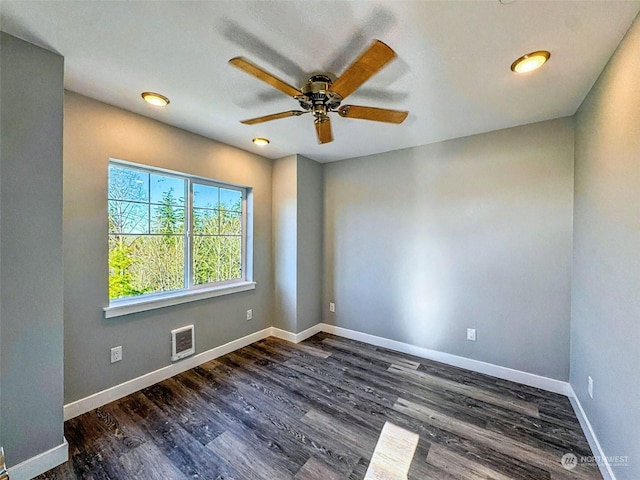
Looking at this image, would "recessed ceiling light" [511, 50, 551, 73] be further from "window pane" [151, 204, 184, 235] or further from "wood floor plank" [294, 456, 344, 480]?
"window pane" [151, 204, 184, 235]

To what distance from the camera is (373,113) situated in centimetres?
180

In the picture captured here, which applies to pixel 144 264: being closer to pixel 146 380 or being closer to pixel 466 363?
pixel 146 380

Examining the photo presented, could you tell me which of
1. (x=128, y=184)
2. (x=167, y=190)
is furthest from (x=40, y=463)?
(x=167, y=190)

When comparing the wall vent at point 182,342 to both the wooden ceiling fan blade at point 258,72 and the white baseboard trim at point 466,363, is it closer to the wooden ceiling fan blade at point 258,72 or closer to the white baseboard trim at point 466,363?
the white baseboard trim at point 466,363

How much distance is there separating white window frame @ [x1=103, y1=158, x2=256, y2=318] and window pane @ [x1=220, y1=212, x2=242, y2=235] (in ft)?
0.20

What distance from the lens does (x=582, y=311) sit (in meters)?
2.00

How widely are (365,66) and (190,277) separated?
2549 millimetres

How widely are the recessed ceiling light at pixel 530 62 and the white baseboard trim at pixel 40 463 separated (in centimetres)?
354

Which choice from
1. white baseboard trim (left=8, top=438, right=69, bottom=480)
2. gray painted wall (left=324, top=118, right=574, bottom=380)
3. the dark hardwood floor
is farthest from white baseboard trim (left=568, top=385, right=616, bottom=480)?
white baseboard trim (left=8, top=438, right=69, bottom=480)

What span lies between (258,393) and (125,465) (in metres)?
0.96

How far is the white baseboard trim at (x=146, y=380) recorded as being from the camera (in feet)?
6.54

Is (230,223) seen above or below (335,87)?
below

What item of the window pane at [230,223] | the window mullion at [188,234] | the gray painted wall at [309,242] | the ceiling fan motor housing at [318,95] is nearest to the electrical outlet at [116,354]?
the window mullion at [188,234]

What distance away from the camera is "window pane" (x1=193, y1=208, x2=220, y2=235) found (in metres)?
2.91
